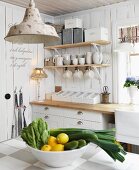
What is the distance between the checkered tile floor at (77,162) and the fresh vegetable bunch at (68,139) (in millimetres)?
90

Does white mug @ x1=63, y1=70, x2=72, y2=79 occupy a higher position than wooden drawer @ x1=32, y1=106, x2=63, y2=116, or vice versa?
white mug @ x1=63, y1=70, x2=72, y2=79

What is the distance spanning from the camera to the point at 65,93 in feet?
12.3

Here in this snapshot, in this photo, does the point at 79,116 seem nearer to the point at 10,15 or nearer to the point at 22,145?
the point at 22,145

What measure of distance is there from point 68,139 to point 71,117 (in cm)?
189

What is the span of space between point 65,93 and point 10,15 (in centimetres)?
150

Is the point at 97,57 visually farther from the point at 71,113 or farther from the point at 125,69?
the point at 71,113

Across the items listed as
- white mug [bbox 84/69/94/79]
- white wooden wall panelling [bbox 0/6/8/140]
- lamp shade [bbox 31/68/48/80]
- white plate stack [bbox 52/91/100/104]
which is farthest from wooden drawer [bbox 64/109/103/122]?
white wooden wall panelling [bbox 0/6/8/140]

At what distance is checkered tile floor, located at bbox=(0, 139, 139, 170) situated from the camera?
1238 mm

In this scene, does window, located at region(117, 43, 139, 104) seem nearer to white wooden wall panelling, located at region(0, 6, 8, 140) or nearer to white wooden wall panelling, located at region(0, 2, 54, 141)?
white wooden wall panelling, located at region(0, 2, 54, 141)

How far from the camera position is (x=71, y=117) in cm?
315

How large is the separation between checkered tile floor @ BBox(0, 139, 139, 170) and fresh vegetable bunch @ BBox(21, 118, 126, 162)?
90 mm

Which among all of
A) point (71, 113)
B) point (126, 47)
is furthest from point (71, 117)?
point (126, 47)

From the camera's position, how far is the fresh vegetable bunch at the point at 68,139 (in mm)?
1187

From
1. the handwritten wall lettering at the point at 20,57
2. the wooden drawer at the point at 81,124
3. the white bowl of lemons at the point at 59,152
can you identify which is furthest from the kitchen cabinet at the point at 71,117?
the white bowl of lemons at the point at 59,152
